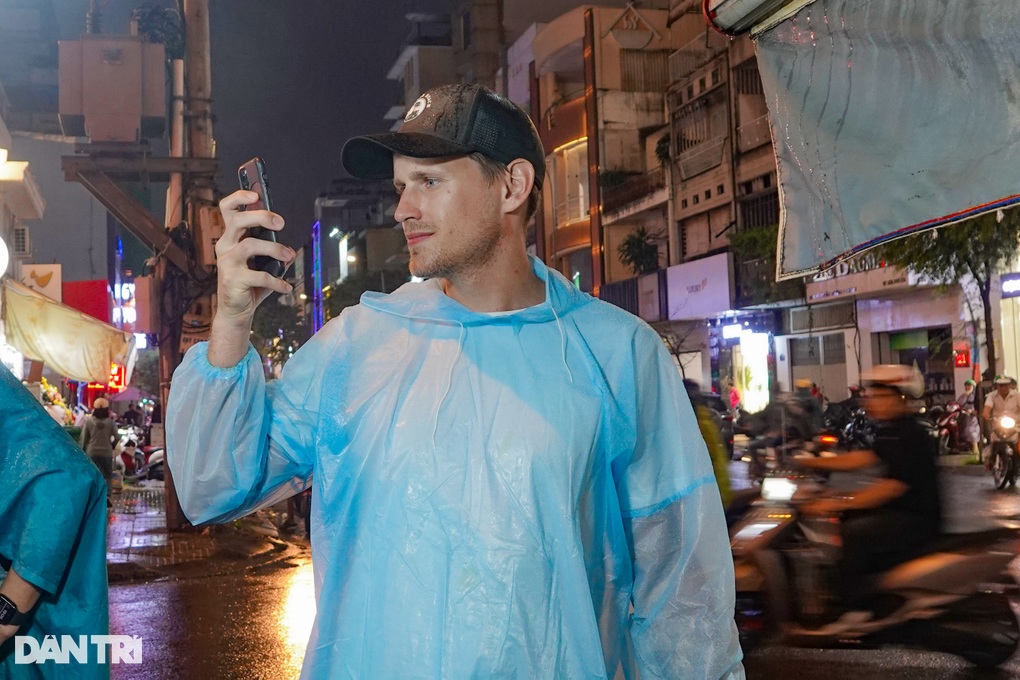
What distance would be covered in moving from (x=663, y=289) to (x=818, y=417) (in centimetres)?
2444

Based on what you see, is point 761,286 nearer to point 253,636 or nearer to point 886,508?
point 253,636

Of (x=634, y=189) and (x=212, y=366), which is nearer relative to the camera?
(x=212, y=366)

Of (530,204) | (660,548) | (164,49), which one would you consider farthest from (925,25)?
(164,49)

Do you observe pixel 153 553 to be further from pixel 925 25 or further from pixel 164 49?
pixel 925 25

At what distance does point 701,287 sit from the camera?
Result: 1380 inches

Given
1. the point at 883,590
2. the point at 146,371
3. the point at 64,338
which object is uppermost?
the point at 146,371

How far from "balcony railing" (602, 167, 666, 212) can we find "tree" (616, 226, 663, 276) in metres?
1.45

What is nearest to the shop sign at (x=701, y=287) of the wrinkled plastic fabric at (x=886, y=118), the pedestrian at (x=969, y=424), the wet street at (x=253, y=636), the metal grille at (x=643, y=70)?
the metal grille at (x=643, y=70)

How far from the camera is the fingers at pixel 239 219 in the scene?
2275 mm

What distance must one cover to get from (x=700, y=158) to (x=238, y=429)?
112 feet

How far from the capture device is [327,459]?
97.8 inches

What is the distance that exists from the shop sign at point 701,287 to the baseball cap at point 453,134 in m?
31.0

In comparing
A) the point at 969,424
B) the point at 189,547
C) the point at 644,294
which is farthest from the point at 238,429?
the point at 644,294

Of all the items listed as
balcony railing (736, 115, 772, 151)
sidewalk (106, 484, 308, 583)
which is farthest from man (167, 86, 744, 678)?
balcony railing (736, 115, 772, 151)
